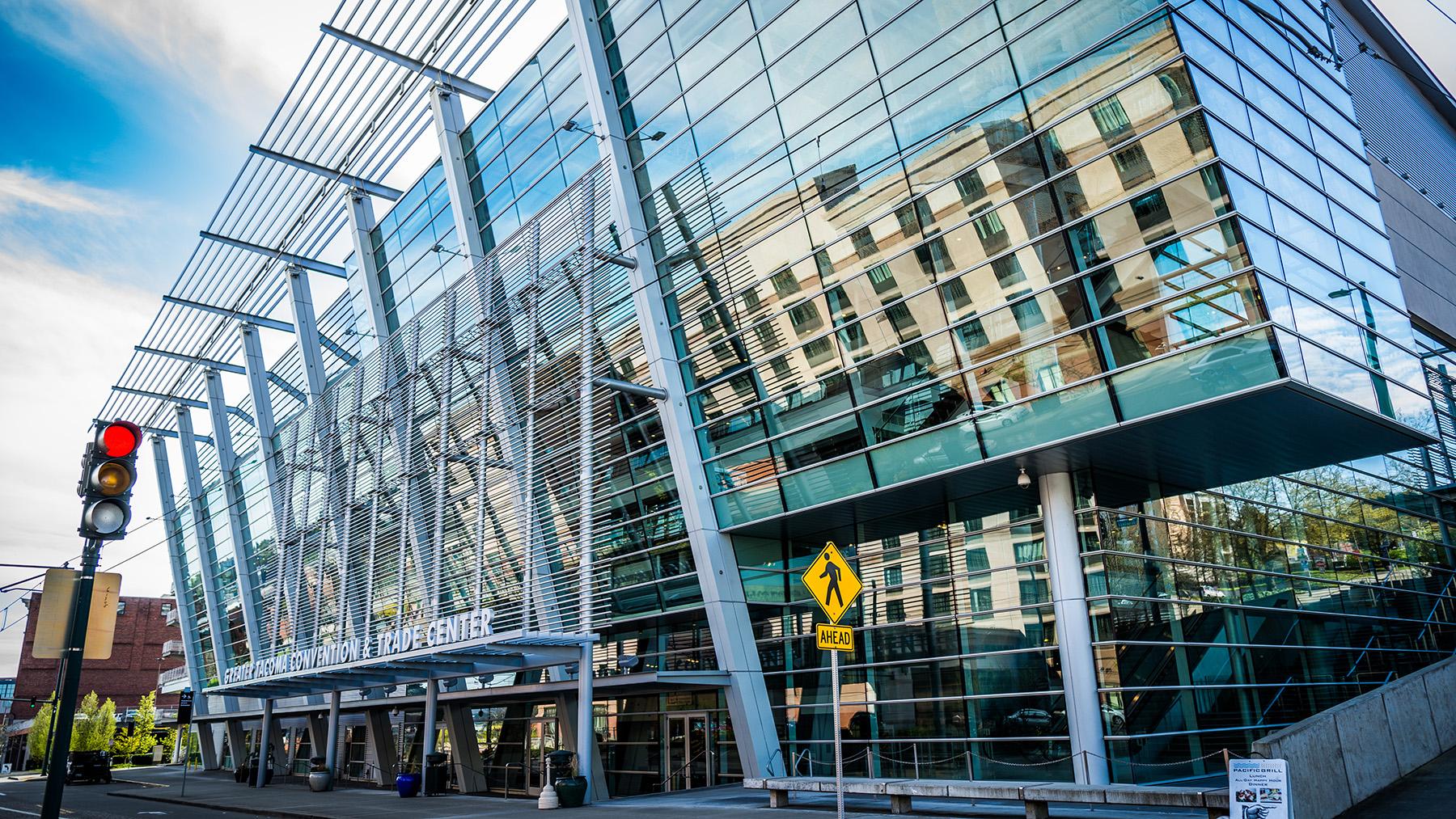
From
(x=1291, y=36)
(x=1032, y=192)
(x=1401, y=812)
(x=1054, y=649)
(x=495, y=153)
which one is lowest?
(x=1401, y=812)

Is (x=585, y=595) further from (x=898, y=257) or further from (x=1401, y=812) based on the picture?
(x=1401, y=812)

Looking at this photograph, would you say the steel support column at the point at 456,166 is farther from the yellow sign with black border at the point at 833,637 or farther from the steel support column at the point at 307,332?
the yellow sign with black border at the point at 833,637

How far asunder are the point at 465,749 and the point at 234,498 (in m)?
23.4

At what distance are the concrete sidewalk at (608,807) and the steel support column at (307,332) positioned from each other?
15.1 metres

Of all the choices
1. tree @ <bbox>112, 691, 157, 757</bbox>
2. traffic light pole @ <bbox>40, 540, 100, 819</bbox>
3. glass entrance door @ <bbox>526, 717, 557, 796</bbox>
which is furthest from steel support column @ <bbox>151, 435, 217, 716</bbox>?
traffic light pole @ <bbox>40, 540, 100, 819</bbox>

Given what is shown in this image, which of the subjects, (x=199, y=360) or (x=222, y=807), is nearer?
(x=222, y=807)

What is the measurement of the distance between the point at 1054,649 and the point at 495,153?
20.6 metres

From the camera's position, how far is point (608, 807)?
19938 millimetres

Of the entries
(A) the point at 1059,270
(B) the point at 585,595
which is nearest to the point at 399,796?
(B) the point at 585,595

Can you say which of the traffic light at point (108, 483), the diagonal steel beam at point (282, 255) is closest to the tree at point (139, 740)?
the diagonal steel beam at point (282, 255)

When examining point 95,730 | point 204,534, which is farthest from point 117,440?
point 95,730

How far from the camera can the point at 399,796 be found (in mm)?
26281

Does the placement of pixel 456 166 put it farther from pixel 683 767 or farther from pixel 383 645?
pixel 683 767

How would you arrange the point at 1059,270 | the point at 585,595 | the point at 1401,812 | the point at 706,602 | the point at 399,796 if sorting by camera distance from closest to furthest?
A: the point at 1401,812 < the point at 1059,270 < the point at 585,595 < the point at 706,602 < the point at 399,796
